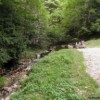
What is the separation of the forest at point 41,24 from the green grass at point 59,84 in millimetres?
3649

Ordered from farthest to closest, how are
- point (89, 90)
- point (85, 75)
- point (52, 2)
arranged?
point (52, 2), point (85, 75), point (89, 90)

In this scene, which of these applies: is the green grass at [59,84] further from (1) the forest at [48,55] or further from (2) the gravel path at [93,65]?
(2) the gravel path at [93,65]

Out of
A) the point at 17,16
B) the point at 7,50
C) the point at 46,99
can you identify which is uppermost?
the point at 17,16

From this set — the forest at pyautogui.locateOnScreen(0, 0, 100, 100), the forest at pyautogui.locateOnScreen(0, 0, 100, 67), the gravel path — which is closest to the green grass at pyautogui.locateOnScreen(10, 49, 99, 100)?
the forest at pyautogui.locateOnScreen(0, 0, 100, 100)

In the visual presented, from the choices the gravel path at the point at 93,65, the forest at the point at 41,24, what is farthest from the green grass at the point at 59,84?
the forest at the point at 41,24

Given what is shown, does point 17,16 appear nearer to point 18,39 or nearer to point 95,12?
point 18,39

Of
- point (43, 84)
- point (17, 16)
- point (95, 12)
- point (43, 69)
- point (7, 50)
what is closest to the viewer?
point (43, 84)

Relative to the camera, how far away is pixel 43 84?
10.5m

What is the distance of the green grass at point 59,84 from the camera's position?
30.9 feet

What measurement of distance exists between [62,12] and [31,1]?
12.3m

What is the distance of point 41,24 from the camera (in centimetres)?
2514

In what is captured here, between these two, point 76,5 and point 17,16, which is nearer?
point 17,16

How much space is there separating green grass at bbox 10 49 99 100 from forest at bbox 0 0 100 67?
365cm

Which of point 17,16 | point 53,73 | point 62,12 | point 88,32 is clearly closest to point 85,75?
point 53,73
